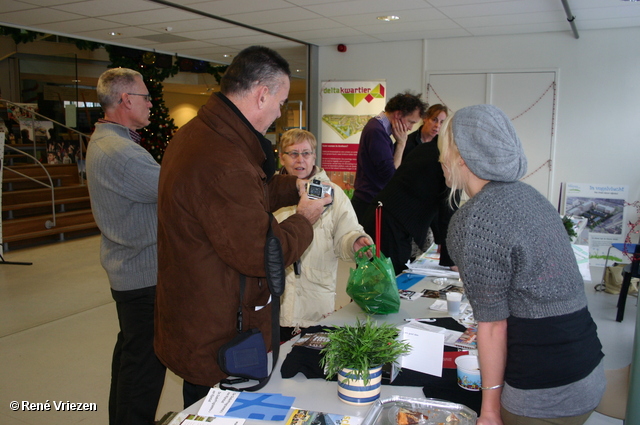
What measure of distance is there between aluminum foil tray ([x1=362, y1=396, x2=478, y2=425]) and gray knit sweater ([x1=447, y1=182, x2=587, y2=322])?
0.22 metres

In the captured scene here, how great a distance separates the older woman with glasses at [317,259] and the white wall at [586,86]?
4821mm

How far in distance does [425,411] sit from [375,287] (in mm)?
856

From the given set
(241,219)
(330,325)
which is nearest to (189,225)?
→ (241,219)

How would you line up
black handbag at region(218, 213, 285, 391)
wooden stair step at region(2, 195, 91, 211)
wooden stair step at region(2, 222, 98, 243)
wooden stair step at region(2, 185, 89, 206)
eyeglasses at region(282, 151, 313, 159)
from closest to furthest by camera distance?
black handbag at region(218, 213, 285, 391), eyeglasses at region(282, 151, 313, 159), wooden stair step at region(2, 222, 98, 243), wooden stair step at region(2, 195, 91, 211), wooden stair step at region(2, 185, 89, 206)

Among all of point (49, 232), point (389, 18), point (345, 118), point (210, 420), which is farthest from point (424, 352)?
point (49, 232)

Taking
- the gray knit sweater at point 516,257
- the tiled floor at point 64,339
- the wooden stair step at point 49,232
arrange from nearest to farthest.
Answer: the gray knit sweater at point 516,257
the tiled floor at point 64,339
the wooden stair step at point 49,232

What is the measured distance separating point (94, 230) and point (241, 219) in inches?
301

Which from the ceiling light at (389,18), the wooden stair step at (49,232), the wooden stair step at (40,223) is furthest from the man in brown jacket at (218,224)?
the wooden stair step at (40,223)

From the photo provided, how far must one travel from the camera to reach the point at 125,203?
2174 mm

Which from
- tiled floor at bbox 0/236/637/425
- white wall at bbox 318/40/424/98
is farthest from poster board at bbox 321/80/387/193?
tiled floor at bbox 0/236/637/425

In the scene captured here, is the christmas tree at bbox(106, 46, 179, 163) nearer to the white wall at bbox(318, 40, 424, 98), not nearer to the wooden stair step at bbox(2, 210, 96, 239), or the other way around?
the wooden stair step at bbox(2, 210, 96, 239)

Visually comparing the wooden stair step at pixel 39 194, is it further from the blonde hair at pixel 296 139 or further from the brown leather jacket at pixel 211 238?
the brown leather jacket at pixel 211 238

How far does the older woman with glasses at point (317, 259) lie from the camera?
7.89 ft

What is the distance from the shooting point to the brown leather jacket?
139 cm
